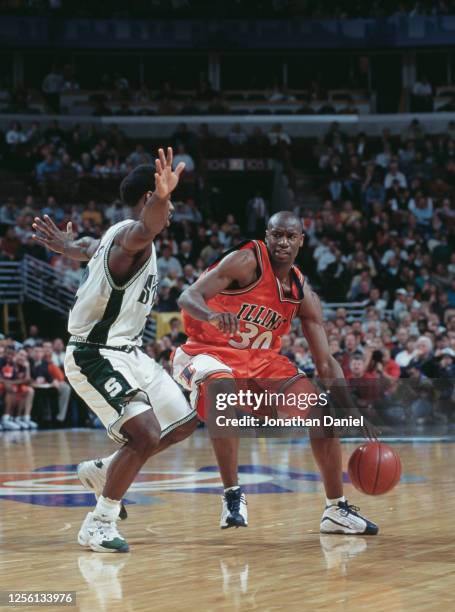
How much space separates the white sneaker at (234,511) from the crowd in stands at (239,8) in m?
22.9

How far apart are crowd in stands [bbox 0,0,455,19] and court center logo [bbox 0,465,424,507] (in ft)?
64.7

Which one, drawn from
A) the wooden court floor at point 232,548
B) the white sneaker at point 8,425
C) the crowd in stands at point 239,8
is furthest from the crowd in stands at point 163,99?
the wooden court floor at point 232,548

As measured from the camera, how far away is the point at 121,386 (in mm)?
5734

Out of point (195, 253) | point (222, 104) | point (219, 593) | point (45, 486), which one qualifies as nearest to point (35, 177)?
point (195, 253)

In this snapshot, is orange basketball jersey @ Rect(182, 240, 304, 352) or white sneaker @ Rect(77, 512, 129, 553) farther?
orange basketball jersey @ Rect(182, 240, 304, 352)

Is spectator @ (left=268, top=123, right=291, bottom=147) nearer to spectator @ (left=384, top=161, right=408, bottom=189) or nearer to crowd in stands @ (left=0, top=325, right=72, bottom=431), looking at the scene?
spectator @ (left=384, top=161, right=408, bottom=189)

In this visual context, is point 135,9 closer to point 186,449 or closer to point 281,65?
point 281,65

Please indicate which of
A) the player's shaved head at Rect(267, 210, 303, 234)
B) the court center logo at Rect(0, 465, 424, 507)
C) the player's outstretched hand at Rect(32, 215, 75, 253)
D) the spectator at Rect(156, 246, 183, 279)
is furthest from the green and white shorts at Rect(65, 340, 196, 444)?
the spectator at Rect(156, 246, 183, 279)

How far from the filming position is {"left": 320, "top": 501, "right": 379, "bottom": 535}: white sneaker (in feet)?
20.3

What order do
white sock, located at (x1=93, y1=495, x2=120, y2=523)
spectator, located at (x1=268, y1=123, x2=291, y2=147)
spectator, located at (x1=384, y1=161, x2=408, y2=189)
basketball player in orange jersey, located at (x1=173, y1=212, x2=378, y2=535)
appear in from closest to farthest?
white sock, located at (x1=93, y1=495, x2=120, y2=523) → basketball player in orange jersey, located at (x1=173, y1=212, x2=378, y2=535) → spectator, located at (x1=384, y1=161, x2=408, y2=189) → spectator, located at (x1=268, y1=123, x2=291, y2=147)

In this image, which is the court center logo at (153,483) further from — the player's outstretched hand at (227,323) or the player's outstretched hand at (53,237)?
the player's outstretched hand at (227,323)

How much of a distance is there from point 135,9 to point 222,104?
3865 millimetres

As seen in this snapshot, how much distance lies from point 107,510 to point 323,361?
5.17ft

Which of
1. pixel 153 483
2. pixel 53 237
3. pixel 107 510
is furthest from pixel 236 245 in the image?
pixel 153 483
